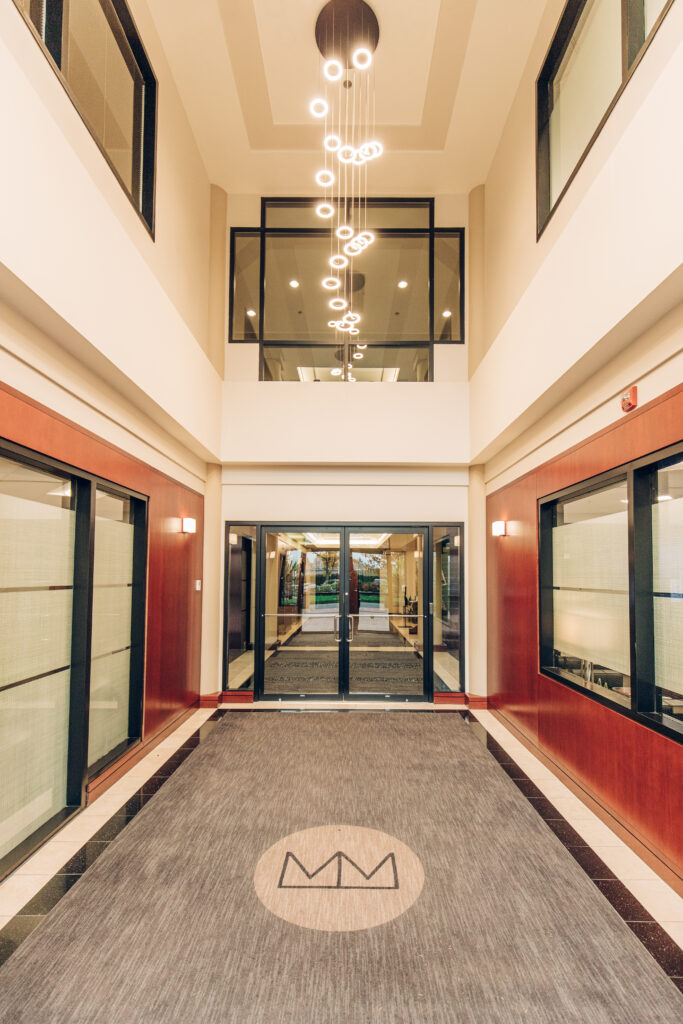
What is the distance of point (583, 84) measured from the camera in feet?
13.9

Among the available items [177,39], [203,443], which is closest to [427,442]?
[203,443]

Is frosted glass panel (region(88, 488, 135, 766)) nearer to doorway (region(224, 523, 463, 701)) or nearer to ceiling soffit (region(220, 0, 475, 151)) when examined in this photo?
doorway (region(224, 523, 463, 701))

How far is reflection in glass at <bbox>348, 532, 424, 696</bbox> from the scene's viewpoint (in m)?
7.08

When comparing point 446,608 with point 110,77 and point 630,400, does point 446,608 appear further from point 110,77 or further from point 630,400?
point 110,77

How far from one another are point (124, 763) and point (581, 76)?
21.2 feet

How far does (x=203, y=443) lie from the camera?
19.8 ft

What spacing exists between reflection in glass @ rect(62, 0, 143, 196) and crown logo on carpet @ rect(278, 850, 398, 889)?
15.7 ft

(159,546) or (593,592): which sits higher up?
(159,546)

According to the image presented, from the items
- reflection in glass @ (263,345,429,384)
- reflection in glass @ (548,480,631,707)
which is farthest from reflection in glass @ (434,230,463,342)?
reflection in glass @ (548,480,631,707)

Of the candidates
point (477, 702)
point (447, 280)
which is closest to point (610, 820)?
point (477, 702)

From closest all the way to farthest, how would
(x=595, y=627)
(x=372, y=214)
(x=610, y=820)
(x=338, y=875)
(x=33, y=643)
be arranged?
1. (x=338, y=875)
2. (x=33, y=643)
3. (x=610, y=820)
4. (x=595, y=627)
5. (x=372, y=214)

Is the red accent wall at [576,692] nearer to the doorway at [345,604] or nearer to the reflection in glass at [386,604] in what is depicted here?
the doorway at [345,604]

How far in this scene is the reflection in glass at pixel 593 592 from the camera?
3.69m

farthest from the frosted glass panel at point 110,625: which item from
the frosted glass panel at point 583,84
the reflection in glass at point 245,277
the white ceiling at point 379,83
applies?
the frosted glass panel at point 583,84
